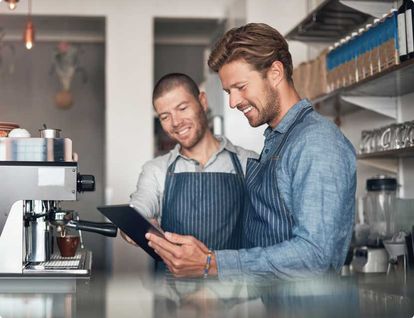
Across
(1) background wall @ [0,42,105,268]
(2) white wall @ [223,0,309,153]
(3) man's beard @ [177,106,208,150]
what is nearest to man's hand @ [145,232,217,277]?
(3) man's beard @ [177,106,208,150]

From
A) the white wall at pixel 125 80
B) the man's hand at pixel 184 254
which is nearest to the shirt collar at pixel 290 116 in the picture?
the man's hand at pixel 184 254

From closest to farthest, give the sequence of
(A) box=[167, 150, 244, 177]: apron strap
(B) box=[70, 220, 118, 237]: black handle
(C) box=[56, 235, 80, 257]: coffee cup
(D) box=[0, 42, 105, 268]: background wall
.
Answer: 1. (B) box=[70, 220, 118, 237]: black handle
2. (C) box=[56, 235, 80, 257]: coffee cup
3. (A) box=[167, 150, 244, 177]: apron strap
4. (D) box=[0, 42, 105, 268]: background wall

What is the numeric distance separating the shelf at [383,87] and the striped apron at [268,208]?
99cm

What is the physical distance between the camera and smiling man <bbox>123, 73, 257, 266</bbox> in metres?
2.27

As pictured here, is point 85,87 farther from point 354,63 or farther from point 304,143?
point 304,143

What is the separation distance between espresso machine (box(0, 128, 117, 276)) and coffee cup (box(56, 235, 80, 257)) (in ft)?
0.52

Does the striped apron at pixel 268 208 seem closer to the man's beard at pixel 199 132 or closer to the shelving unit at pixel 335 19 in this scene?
the man's beard at pixel 199 132

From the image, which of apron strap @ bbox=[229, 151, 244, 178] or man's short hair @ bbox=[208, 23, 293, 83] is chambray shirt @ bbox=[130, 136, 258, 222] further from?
man's short hair @ bbox=[208, 23, 293, 83]

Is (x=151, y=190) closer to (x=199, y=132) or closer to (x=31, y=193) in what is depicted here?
(x=199, y=132)

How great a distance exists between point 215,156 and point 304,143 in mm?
980

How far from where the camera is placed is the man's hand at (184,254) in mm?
1393

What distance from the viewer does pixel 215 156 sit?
2.37m

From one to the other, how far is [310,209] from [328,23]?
2324 millimetres

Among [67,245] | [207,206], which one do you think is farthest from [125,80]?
[67,245]
